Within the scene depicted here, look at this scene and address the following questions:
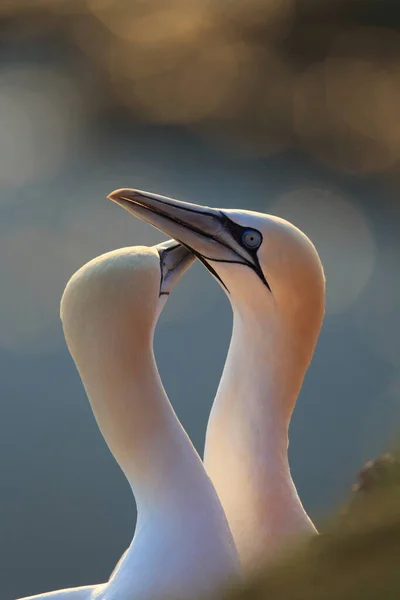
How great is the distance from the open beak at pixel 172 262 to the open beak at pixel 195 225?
0.07 feet

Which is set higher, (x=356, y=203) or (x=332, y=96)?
(x=332, y=96)

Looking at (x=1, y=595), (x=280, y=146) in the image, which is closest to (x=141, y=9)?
(x=280, y=146)

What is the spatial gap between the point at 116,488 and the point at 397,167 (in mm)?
3101

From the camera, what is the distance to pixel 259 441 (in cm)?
224

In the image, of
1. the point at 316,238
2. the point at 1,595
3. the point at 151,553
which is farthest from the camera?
the point at 316,238

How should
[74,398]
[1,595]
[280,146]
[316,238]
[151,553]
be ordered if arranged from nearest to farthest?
[151,553] → [1,595] → [74,398] → [316,238] → [280,146]

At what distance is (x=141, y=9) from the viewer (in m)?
5.98

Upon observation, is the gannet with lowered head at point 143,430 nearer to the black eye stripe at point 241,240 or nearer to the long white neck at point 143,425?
the long white neck at point 143,425

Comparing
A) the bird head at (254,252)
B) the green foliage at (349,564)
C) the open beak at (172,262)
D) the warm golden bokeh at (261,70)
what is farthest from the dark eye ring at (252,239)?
the warm golden bokeh at (261,70)

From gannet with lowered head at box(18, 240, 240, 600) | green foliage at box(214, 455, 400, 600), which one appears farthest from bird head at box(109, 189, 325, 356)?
green foliage at box(214, 455, 400, 600)

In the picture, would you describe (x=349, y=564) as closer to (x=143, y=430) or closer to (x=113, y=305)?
(x=113, y=305)

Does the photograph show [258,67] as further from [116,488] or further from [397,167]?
[116,488]

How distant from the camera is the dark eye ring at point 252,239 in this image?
7.06 ft

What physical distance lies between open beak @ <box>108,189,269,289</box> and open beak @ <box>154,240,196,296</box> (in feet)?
0.07
